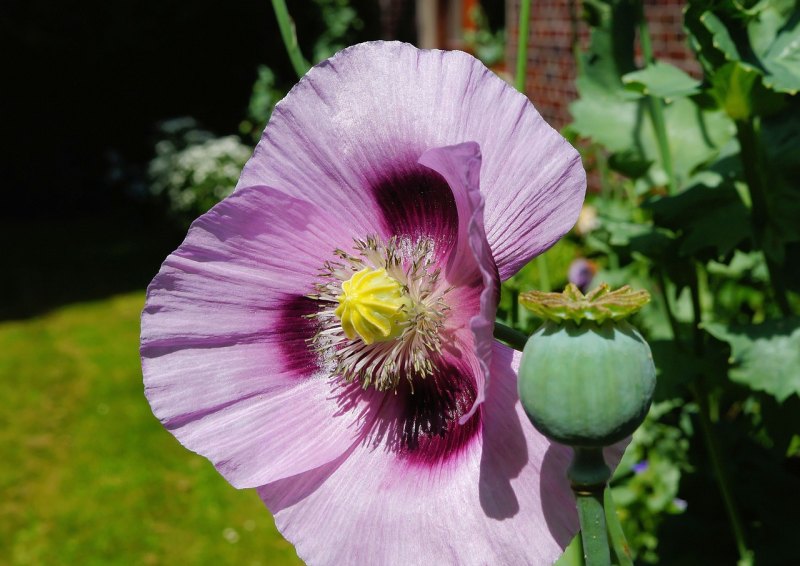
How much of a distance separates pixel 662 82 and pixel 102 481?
339 centimetres

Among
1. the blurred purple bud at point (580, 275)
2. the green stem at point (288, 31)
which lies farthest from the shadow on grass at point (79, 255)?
the green stem at point (288, 31)

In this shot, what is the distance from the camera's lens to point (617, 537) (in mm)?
543

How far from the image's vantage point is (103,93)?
8.37 m

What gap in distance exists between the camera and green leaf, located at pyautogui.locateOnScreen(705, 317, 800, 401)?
→ 93cm

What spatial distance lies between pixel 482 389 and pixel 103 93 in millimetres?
8535

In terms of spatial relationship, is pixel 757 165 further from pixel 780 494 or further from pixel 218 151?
pixel 218 151

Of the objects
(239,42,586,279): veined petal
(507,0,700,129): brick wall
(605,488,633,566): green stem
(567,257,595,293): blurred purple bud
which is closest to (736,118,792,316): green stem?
(239,42,586,279): veined petal

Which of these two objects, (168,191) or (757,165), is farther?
(168,191)

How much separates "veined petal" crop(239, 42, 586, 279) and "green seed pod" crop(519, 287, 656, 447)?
14cm

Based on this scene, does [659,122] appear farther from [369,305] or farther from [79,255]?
[79,255]

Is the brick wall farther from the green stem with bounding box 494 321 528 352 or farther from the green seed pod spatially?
the green seed pod

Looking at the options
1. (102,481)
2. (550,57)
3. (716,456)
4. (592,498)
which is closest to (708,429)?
(716,456)

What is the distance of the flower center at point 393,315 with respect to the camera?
0.71 meters

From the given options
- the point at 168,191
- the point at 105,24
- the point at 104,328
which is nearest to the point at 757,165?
the point at 104,328
